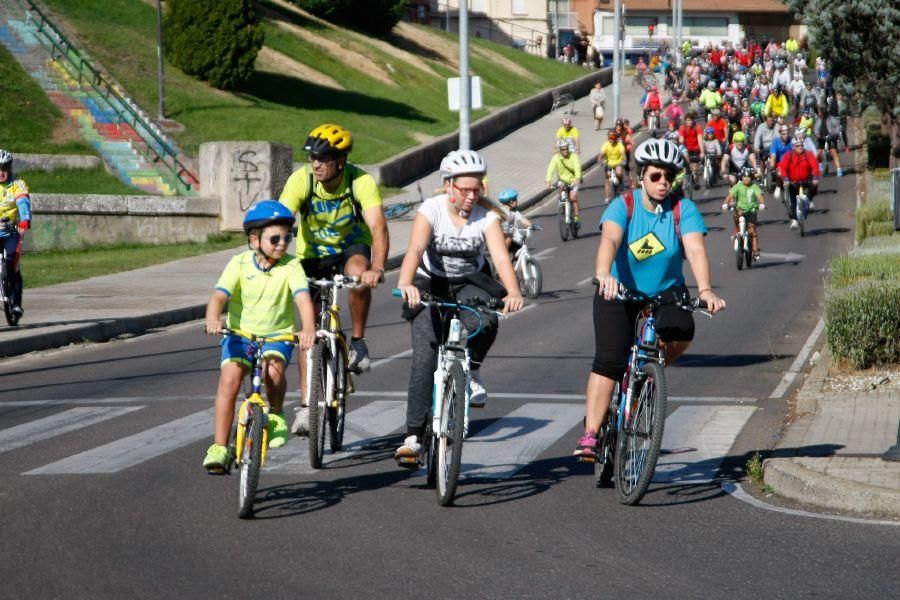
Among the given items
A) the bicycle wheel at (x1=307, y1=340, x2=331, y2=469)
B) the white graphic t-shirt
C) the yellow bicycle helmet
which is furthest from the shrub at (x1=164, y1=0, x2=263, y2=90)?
the white graphic t-shirt

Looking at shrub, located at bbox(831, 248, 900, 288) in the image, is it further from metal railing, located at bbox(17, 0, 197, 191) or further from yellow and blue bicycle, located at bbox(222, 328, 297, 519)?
metal railing, located at bbox(17, 0, 197, 191)

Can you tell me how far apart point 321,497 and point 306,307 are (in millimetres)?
1094

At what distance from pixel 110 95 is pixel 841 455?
28229mm

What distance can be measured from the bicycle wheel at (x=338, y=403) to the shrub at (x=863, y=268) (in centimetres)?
613

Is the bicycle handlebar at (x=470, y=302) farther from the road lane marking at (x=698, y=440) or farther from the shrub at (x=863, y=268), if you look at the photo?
the shrub at (x=863, y=268)

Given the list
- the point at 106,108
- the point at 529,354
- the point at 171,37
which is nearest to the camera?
the point at 529,354

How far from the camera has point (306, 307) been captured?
7492mm

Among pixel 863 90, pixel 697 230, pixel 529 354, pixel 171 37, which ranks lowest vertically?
pixel 529 354

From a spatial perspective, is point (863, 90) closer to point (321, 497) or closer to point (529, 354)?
point (529, 354)

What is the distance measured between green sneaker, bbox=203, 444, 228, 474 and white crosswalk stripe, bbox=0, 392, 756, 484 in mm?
1193

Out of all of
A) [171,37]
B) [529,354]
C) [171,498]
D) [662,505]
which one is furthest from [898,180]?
[171,37]

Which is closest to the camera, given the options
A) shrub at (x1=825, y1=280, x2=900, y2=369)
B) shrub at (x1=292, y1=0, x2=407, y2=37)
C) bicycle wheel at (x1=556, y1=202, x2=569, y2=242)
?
shrub at (x1=825, y1=280, x2=900, y2=369)

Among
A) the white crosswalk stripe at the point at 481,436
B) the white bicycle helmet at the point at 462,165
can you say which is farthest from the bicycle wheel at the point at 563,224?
the white bicycle helmet at the point at 462,165

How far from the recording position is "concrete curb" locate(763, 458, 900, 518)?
733 centimetres
